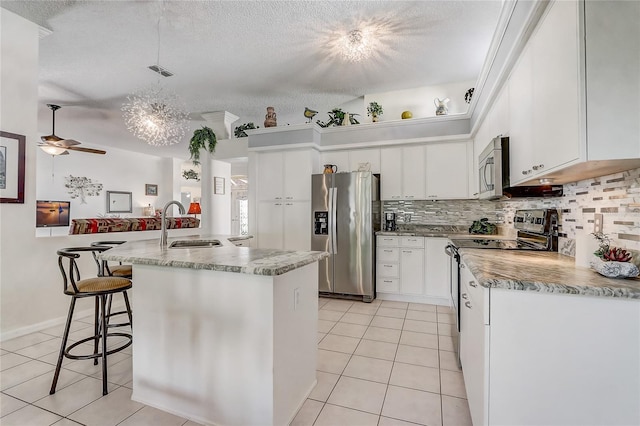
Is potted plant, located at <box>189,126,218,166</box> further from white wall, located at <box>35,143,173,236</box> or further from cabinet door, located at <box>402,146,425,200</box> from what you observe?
white wall, located at <box>35,143,173,236</box>

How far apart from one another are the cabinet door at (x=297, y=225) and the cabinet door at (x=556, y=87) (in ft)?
10.3

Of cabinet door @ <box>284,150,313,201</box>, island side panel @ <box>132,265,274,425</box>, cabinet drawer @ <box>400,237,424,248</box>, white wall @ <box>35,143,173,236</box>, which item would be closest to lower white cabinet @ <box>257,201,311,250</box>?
cabinet door @ <box>284,150,313,201</box>

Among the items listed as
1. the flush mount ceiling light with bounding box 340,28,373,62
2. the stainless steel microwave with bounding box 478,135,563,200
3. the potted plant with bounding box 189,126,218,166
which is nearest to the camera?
the stainless steel microwave with bounding box 478,135,563,200

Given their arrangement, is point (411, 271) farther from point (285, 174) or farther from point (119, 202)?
point (119, 202)

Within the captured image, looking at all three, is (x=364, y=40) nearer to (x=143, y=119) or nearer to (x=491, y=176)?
(x=491, y=176)

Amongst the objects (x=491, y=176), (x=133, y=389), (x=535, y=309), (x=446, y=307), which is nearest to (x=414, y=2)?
(x=491, y=176)

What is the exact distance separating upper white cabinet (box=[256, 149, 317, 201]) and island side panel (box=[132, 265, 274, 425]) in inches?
113

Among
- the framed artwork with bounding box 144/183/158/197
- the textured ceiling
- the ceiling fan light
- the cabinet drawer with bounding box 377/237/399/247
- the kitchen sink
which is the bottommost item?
the cabinet drawer with bounding box 377/237/399/247

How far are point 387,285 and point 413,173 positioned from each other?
1.61 meters

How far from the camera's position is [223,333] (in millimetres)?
1693

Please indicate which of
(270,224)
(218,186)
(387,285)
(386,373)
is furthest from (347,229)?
(218,186)

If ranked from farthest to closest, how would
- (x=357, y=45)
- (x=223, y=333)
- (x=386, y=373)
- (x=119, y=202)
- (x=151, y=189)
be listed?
(x=151, y=189), (x=119, y=202), (x=357, y=45), (x=386, y=373), (x=223, y=333)

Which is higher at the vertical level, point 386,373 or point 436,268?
point 436,268

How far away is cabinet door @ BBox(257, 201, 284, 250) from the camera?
473 centimetres
